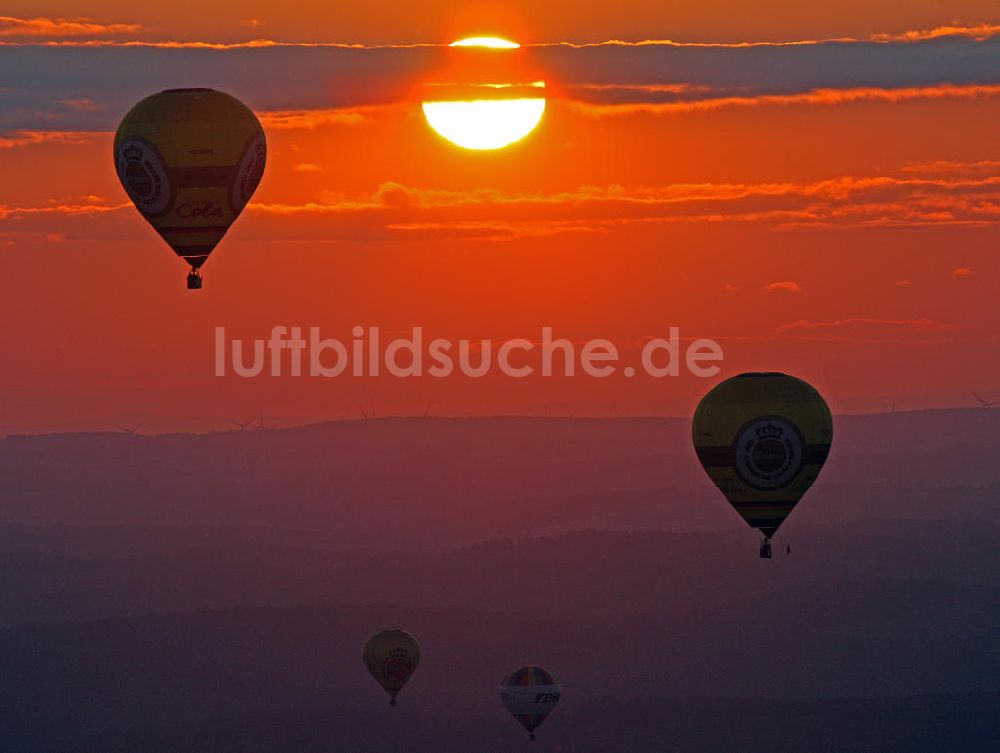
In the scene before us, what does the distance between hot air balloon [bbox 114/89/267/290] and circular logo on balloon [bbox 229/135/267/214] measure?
4 cm

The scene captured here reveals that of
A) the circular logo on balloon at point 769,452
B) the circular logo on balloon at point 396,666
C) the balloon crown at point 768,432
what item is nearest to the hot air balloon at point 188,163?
the circular logo on balloon at point 769,452

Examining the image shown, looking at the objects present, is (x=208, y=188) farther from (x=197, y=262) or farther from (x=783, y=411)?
(x=783, y=411)

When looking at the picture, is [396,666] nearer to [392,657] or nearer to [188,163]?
[392,657]

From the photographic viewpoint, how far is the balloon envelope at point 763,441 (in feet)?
341

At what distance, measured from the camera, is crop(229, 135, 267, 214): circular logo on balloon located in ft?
309

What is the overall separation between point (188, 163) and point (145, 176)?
1.86 m

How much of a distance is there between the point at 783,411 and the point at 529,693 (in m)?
82.3

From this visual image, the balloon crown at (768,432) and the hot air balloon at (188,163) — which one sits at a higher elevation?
the hot air balloon at (188,163)

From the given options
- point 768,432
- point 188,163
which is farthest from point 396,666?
point 188,163

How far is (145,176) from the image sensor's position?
9288cm

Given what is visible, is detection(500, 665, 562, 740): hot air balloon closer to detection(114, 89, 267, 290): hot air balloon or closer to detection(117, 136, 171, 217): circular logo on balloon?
detection(114, 89, 267, 290): hot air balloon

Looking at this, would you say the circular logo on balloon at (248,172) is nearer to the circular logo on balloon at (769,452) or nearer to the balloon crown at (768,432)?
the circular logo on balloon at (769,452)

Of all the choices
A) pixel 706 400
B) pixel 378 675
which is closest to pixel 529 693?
pixel 378 675

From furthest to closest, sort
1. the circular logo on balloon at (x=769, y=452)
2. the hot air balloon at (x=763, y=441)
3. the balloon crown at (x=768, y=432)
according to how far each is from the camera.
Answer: the balloon crown at (x=768, y=432), the circular logo on balloon at (x=769, y=452), the hot air balloon at (x=763, y=441)
